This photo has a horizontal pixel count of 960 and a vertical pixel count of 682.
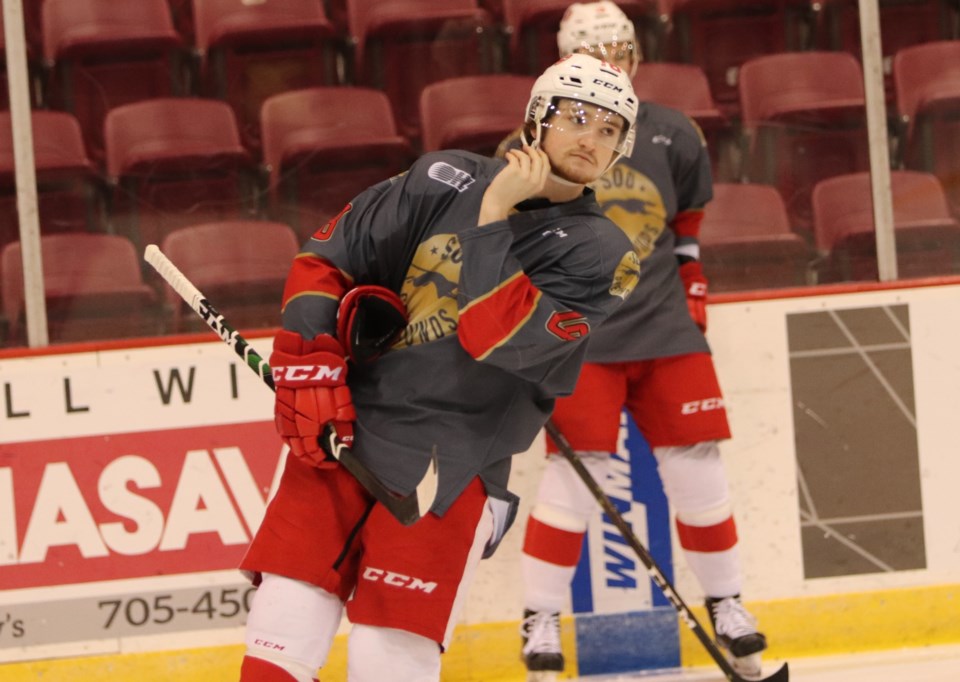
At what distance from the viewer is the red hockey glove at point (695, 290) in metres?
2.97

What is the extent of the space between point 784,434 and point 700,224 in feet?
1.72

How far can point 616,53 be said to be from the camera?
114 inches

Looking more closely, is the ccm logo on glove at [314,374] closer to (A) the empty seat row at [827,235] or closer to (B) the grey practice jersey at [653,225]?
(B) the grey practice jersey at [653,225]

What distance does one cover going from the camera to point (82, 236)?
3.14 meters

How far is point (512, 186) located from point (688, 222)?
118 centimetres

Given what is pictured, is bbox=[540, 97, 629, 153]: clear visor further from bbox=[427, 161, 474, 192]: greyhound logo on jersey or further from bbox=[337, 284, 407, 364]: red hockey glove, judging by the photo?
bbox=[337, 284, 407, 364]: red hockey glove

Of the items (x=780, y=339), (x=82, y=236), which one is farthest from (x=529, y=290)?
(x=82, y=236)

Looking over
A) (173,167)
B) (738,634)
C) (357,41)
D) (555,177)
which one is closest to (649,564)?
(738,634)

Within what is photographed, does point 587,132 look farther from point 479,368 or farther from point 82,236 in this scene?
point 82,236

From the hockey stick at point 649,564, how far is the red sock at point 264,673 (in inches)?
38.9

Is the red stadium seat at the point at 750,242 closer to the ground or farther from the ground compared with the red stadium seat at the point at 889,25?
closer to the ground

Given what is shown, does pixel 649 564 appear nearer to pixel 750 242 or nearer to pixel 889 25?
pixel 750 242

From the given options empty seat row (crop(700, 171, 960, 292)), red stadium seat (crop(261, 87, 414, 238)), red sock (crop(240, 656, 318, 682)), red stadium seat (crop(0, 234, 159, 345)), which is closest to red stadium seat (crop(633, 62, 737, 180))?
empty seat row (crop(700, 171, 960, 292))

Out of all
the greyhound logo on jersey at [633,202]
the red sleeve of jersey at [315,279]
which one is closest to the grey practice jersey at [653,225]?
the greyhound logo on jersey at [633,202]
